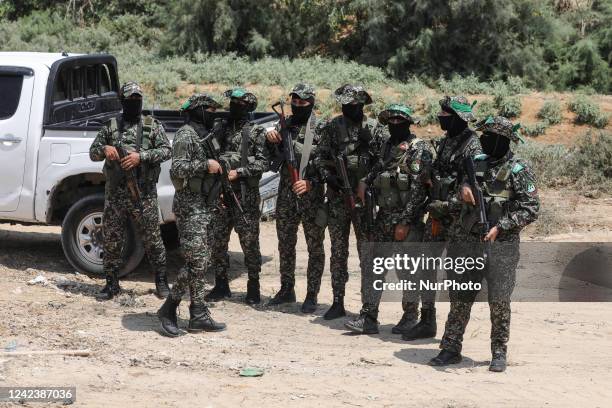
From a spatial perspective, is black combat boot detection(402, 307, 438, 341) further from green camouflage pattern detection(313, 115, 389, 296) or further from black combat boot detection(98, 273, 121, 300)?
black combat boot detection(98, 273, 121, 300)

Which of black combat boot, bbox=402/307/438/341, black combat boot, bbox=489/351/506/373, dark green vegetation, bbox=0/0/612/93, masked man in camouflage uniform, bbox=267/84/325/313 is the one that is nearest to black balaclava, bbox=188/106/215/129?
masked man in camouflage uniform, bbox=267/84/325/313

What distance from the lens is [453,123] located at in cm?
684

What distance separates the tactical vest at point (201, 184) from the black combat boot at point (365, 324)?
1.47 meters

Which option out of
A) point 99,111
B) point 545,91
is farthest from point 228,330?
point 545,91

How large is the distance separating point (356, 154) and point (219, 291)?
72.2 inches

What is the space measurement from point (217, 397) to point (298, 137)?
2.71m

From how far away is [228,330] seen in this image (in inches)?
301

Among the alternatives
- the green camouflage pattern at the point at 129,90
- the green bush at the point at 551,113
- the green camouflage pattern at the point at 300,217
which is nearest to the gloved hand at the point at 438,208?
the green camouflage pattern at the point at 300,217

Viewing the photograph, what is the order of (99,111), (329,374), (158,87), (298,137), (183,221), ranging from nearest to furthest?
(329,374) → (183,221) → (298,137) → (99,111) → (158,87)

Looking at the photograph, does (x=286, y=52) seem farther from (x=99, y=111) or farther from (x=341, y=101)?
(x=341, y=101)

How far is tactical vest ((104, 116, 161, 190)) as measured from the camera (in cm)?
814

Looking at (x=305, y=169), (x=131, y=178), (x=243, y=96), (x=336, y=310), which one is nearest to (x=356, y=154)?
(x=305, y=169)

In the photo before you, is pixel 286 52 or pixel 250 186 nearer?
pixel 250 186

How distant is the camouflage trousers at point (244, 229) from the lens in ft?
27.0
